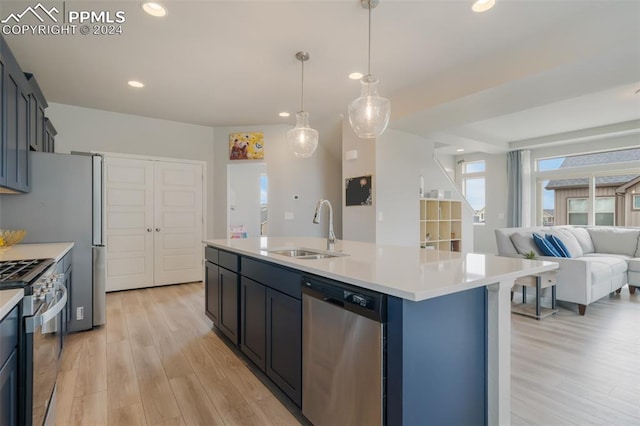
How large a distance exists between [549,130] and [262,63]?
6006mm

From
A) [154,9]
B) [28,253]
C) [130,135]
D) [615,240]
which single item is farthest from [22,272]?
[615,240]

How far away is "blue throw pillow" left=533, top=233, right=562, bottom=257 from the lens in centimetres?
392

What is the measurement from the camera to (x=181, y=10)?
2275mm

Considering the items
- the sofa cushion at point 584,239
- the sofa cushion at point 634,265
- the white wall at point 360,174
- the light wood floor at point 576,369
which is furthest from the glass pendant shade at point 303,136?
the sofa cushion at point 634,265

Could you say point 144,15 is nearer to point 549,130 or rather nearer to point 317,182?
point 317,182

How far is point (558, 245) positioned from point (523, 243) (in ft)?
1.40

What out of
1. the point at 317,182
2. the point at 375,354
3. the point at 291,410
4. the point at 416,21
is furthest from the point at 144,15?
the point at 317,182

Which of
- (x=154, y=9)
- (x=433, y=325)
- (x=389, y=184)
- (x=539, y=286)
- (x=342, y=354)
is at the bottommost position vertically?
(x=539, y=286)

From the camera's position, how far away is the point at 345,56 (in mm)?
2926

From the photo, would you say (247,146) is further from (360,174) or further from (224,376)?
(224,376)

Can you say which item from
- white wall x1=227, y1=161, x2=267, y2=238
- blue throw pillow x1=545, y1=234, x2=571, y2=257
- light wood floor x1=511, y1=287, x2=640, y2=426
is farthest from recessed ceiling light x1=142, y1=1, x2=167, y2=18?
blue throw pillow x1=545, y1=234, x2=571, y2=257

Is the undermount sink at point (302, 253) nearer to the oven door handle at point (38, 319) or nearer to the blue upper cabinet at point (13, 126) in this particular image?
the oven door handle at point (38, 319)

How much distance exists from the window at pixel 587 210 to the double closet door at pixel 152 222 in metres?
7.87

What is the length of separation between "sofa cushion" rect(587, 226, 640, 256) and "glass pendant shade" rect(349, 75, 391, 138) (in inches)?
190
